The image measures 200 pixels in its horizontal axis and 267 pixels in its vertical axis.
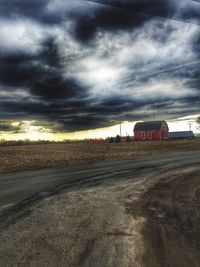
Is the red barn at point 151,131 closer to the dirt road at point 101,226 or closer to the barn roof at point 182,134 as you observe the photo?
the barn roof at point 182,134

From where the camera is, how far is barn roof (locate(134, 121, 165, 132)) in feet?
294

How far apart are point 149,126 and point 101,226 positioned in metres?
86.5

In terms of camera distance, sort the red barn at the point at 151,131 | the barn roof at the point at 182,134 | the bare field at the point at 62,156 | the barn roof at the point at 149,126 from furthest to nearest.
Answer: the barn roof at the point at 182,134
the barn roof at the point at 149,126
the red barn at the point at 151,131
the bare field at the point at 62,156

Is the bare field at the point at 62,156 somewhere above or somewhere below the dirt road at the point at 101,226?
above

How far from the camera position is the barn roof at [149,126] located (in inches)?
3524

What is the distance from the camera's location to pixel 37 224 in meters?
6.35

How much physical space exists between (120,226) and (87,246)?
52.0 inches

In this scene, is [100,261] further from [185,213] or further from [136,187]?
[136,187]

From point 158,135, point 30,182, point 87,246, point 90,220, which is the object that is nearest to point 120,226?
point 90,220

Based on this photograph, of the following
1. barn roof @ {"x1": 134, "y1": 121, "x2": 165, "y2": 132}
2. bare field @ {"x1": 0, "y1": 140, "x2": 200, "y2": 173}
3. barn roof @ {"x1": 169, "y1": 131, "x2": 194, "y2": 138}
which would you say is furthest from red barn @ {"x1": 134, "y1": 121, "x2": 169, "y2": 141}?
bare field @ {"x1": 0, "y1": 140, "x2": 200, "y2": 173}

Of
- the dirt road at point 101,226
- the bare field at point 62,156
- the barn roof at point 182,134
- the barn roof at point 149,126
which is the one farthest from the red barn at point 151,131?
the dirt road at point 101,226

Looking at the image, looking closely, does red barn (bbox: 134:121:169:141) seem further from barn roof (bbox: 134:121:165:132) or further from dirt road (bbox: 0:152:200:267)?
dirt road (bbox: 0:152:200:267)

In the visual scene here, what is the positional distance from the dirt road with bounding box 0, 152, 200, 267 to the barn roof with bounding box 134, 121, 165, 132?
79.9 meters

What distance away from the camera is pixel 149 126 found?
91312 millimetres
